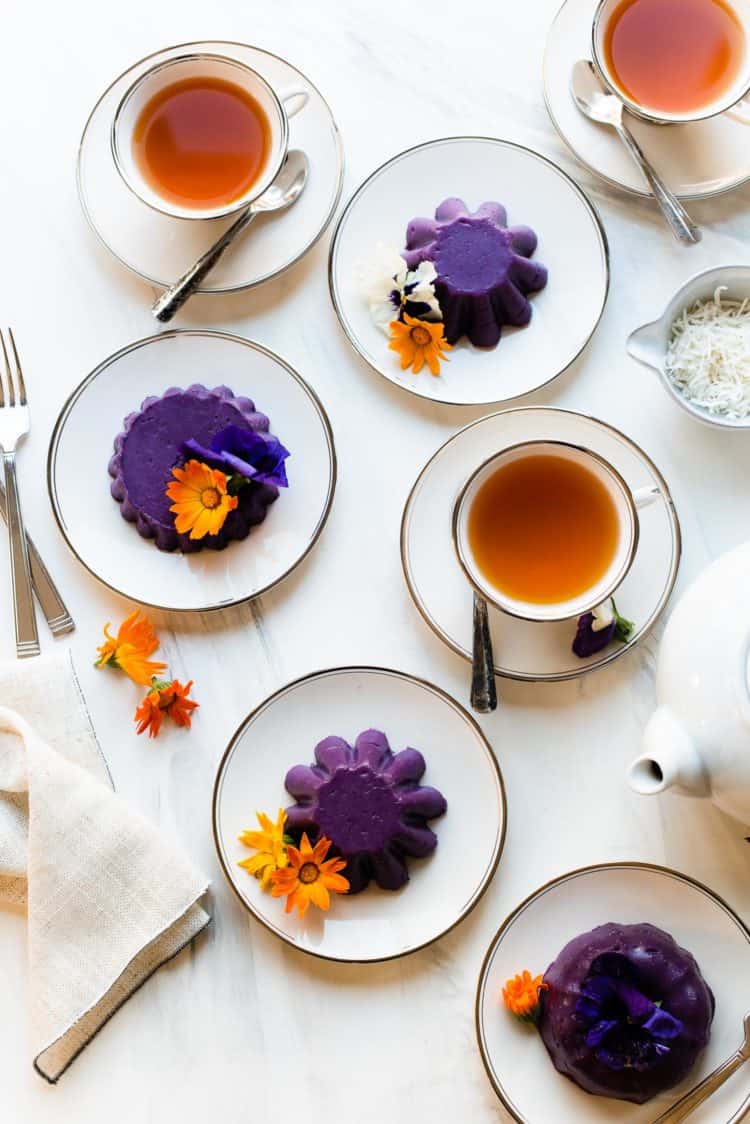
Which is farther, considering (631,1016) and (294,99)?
(294,99)

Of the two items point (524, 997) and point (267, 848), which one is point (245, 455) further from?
point (524, 997)

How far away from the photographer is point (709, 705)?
3.85 ft

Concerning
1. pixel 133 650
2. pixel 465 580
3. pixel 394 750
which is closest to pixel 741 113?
pixel 465 580

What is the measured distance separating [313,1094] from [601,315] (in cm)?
107

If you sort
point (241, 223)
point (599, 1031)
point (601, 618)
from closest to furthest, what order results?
point (599, 1031) → point (601, 618) → point (241, 223)

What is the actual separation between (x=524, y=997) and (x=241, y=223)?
41.2 inches

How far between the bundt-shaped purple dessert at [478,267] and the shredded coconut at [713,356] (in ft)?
0.65

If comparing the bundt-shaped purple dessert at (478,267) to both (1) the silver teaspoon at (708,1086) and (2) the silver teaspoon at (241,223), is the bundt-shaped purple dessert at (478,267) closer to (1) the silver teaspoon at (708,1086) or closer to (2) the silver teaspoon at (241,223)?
(2) the silver teaspoon at (241,223)

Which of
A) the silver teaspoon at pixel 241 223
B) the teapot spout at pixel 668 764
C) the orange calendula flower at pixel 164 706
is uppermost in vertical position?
the silver teaspoon at pixel 241 223

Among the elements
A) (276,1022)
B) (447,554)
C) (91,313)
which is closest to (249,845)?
(276,1022)

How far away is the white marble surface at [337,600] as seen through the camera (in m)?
1.47

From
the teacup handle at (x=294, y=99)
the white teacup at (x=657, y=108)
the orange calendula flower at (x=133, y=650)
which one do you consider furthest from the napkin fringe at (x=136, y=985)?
the white teacup at (x=657, y=108)

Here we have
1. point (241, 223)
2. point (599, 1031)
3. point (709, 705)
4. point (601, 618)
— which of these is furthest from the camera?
point (241, 223)

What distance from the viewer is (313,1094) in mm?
1461
